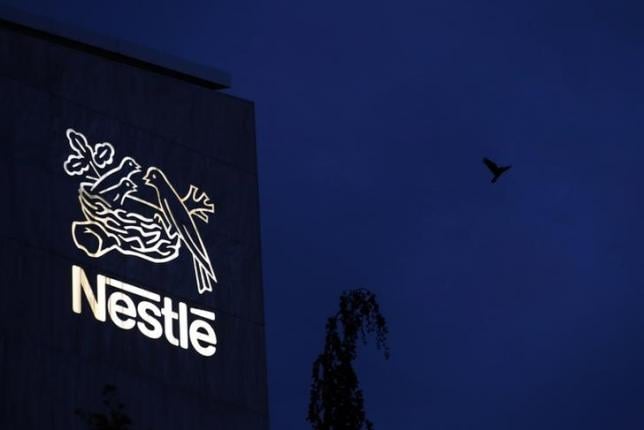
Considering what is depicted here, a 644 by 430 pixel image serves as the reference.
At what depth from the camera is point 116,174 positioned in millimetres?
29375

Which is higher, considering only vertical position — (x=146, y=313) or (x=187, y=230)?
(x=187, y=230)

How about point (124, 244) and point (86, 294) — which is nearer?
point (86, 294)

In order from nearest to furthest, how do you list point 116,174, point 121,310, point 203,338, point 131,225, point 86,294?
point 86,294
point 121,310
point 131,225
point 116,174
point 203,338

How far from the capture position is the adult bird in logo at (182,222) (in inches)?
1181

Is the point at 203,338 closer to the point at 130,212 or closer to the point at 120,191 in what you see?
the point at 130,212

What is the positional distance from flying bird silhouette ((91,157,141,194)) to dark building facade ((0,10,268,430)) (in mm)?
29

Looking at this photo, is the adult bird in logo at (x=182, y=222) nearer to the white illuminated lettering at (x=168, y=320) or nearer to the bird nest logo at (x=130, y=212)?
the bird nest logo at (x=130, y=212)

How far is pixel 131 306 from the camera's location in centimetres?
2858

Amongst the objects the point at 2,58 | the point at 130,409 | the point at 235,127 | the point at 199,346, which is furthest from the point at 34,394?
the point at 235,127

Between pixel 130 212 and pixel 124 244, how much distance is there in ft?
2.14

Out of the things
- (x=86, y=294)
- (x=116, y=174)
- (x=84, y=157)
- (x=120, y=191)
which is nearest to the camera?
(x=86, y=294)

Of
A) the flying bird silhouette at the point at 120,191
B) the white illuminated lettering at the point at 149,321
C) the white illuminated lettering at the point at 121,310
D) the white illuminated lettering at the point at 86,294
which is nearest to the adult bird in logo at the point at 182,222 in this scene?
the flying bird silhouette at the point at 120,191

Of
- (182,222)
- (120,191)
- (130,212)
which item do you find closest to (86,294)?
(130,212)

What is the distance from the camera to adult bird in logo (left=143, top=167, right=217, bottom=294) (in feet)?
98.4
